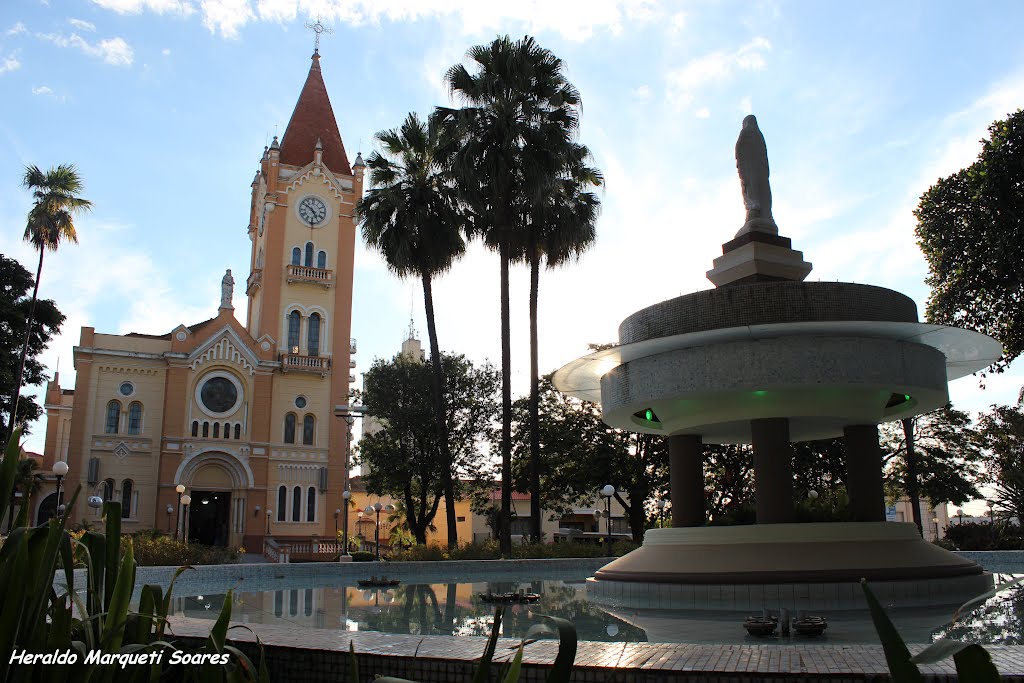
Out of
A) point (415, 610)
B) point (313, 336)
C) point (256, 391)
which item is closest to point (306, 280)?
point (313, 336)

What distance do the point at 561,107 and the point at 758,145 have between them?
14.1 metres

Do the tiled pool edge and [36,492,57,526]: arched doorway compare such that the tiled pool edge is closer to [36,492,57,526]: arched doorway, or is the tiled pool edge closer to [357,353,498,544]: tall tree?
[357,353,498,544]: tall tree

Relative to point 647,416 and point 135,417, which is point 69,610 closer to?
point 647,416

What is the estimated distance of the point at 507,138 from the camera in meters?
24.7

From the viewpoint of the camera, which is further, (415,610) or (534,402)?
(534,402)

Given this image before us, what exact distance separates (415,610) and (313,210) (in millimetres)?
42724

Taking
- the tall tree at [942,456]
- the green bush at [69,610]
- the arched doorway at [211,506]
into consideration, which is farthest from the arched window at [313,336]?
A: the green bush at [69,610]

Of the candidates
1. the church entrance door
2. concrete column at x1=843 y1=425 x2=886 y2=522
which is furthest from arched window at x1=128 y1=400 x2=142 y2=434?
concrete column at x1=843 y1=425 x2=886 y2=522

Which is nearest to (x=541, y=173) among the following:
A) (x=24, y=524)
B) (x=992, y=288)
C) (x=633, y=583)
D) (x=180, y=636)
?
(x=992, y=288)

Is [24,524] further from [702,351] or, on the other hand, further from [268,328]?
[268,328]

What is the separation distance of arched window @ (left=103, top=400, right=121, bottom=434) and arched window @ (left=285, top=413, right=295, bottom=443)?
858 centimetres

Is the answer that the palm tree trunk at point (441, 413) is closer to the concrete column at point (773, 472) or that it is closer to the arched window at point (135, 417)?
the concrete column at point (773, 472)

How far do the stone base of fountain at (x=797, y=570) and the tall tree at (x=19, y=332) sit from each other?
3082 centimetres

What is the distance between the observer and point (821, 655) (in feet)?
13.4
